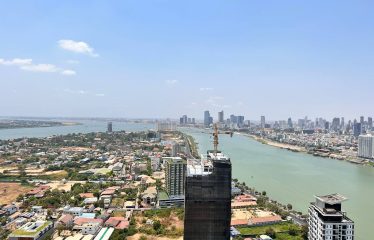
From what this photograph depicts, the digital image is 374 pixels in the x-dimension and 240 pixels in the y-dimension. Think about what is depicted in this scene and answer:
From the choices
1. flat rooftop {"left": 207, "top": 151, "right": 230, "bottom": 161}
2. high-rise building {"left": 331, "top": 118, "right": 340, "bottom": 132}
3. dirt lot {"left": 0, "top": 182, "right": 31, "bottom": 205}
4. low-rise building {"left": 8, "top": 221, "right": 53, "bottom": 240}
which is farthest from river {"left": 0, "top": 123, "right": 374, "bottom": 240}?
high-rise building {"left": 331, "top": 118, "right": 340, "bottom": 132}

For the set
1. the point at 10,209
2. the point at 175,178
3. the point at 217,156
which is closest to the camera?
the point at 217,156

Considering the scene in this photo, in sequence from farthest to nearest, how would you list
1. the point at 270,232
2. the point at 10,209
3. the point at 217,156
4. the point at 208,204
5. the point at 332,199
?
the point at 10,209
the point at 270,232
the point at 332,199
the point at 217,156
the point at 208,204

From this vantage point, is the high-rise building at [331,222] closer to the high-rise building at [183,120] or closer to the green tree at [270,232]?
the green tree at [270,232]

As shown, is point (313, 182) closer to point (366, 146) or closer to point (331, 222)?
point (331, 222)

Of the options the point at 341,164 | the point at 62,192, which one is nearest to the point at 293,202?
the point at 62,192

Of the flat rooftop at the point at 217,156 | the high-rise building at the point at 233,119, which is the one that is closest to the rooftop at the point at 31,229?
the flat rooftop at the point at 217,156

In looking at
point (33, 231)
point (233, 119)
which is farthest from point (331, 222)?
point (233, 119)
